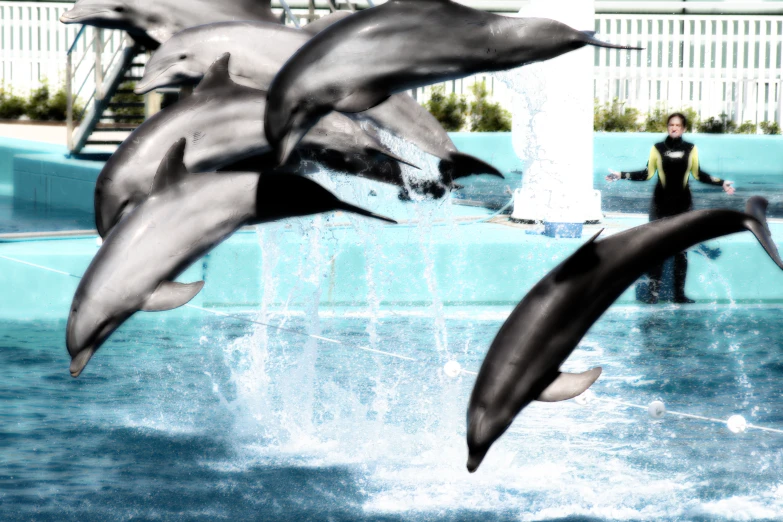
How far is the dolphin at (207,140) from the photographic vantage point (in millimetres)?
3676

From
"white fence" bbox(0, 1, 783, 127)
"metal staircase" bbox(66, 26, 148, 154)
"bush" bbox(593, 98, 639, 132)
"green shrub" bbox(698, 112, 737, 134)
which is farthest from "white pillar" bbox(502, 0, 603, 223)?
"green shrub" bbox(698, 112, 737, 134)

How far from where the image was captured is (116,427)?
267 inches

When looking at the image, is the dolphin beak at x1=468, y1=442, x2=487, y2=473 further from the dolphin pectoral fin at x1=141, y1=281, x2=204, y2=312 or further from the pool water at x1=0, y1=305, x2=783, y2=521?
the pool water at x1=0, y1=305, x2=783, y2=521

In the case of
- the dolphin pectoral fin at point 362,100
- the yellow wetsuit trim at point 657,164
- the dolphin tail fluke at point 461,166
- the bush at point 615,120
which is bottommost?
the bush at point 615,120

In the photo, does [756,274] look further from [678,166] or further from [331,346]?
[331,346]

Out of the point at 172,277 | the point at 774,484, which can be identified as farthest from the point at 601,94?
the point at 172,277

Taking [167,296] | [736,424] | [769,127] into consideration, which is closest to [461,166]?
[167,296]

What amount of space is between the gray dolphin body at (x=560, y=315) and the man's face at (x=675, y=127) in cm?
594

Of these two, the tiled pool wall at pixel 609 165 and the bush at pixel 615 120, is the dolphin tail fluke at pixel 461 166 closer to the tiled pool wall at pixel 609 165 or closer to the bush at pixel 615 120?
the tiled pool wall at pixel 609 165

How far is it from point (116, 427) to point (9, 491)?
1114mm

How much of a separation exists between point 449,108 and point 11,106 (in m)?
9.40

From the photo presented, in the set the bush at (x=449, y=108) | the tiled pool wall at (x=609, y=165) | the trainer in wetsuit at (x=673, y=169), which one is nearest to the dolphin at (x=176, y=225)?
the trainer in wetsuit at (x=673, y=169)

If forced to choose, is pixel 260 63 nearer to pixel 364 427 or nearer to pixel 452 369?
pixel 452 369

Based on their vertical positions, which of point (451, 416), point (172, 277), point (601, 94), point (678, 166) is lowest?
point (601, 94)
